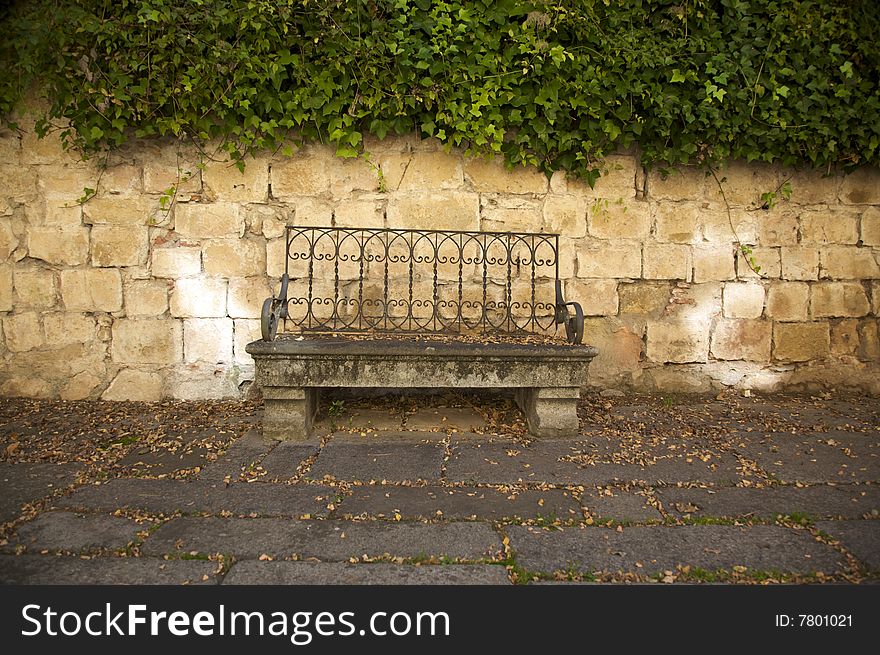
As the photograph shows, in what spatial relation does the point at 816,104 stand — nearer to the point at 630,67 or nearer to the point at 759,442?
the point at 630,67

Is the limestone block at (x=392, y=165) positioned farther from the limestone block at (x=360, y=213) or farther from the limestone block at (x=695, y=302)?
the limestone block at (x=695, y=302)

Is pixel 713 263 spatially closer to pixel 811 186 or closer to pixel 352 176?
pixel 811 186

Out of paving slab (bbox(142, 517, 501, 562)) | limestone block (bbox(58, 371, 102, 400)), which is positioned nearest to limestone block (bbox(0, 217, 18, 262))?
limestone block (bbox(58, 371, 102, 400))

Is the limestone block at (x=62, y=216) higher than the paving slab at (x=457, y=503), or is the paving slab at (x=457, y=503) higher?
the limestone block at (x=62, y=216)

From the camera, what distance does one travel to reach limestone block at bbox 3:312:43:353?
4180 millimetres

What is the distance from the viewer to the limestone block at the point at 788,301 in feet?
14.9

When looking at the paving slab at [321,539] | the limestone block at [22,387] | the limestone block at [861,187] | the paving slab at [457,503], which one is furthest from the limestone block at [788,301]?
the limestone block at [22,387]

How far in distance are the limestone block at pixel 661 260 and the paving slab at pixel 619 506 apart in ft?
7.83

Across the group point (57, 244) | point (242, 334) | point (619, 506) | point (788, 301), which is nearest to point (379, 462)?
point (619, 506)

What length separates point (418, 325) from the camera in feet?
13.8

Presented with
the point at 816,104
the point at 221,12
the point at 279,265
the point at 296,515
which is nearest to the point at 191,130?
the point at 221,12

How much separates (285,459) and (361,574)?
1290 millimetres

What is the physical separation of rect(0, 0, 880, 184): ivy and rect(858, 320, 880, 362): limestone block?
4.55 ft

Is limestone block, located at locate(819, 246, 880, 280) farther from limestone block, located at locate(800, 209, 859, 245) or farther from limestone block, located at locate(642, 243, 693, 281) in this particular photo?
limestone block, located at locate(642, 243, 693, 281)
